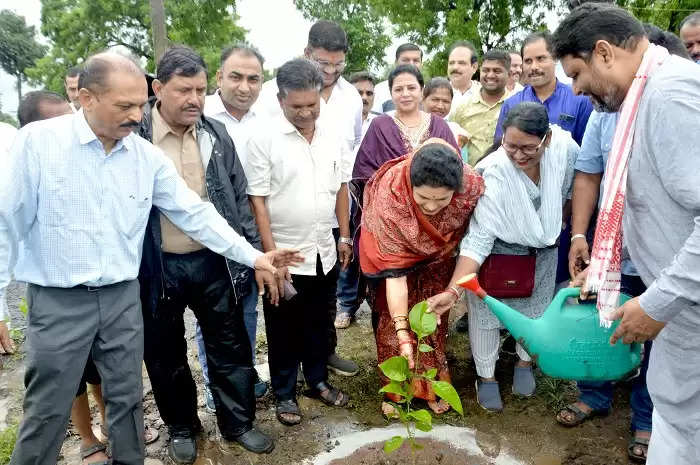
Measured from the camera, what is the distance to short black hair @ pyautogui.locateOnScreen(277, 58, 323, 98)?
2527 millimetres

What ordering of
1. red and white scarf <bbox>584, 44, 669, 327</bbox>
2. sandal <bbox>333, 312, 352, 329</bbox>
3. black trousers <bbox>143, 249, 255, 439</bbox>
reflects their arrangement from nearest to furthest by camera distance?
1. red and white scarf <bbox>584, 44, 669, 327</bbox>
2. black trousers <bbox>143, 249, 255, 439</bbox>
3. sandal <bbox>333, 312, 352, 329</bbox>

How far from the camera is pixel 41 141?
184 centimetres

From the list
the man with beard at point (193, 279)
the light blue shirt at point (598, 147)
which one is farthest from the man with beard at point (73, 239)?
the light blue shirt at point (598, 147)

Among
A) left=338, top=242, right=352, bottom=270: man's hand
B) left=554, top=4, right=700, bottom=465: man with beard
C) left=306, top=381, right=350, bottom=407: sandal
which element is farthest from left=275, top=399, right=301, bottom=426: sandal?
left=554, top=4, right=700, bottom=465: man with beard

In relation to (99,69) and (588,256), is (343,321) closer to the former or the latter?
(588,256)

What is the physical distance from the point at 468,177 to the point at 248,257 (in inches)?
46.2

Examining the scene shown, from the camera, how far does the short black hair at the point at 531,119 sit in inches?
99.3

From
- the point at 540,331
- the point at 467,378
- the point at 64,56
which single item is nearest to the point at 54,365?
the point at 540,331

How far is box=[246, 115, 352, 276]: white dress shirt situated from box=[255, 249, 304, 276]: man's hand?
303mm

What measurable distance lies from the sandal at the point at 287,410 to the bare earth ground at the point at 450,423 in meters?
0.03

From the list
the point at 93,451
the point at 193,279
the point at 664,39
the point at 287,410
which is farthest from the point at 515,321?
the point at 93,451

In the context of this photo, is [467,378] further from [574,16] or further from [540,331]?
[574,16]

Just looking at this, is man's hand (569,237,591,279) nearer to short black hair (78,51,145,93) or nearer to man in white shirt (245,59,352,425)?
man in white shirt (245,59,352,425)

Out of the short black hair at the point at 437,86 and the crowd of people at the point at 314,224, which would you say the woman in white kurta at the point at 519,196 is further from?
the short black hair at the point at 437,86
